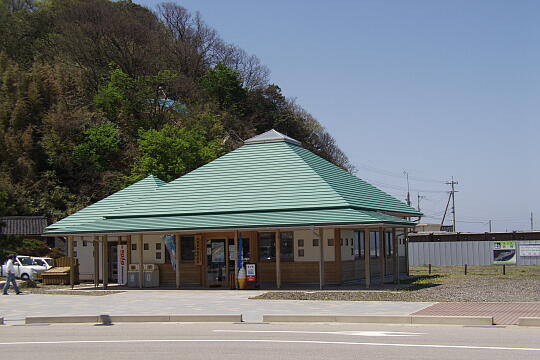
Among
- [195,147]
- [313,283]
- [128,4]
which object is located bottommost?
[313,283]

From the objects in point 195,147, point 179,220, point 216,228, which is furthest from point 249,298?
point 195,147

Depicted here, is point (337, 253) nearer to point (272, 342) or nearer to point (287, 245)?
point (287, 245)

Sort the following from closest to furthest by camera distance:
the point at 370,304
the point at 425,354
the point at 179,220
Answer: the point at 425,354 < the point at 370,304 < the point at 179,220

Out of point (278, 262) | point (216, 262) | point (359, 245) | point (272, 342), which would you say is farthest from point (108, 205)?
point (272, 342)

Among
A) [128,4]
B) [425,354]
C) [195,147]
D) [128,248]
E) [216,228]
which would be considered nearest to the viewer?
[425,354]

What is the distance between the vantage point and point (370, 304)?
71.0 feet

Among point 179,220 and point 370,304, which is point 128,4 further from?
point 370,304

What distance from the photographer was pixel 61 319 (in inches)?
745

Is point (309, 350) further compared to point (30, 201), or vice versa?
point (30, 201)

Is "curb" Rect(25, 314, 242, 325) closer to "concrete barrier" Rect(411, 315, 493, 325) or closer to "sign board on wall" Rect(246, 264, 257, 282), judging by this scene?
"concrete barrier" Rect(411, 315, 493, 325)

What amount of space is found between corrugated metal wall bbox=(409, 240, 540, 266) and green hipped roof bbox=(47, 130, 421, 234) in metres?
17.8

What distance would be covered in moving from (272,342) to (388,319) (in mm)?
4418

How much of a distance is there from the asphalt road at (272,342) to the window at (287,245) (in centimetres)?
1354

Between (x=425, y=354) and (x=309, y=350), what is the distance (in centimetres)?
202
